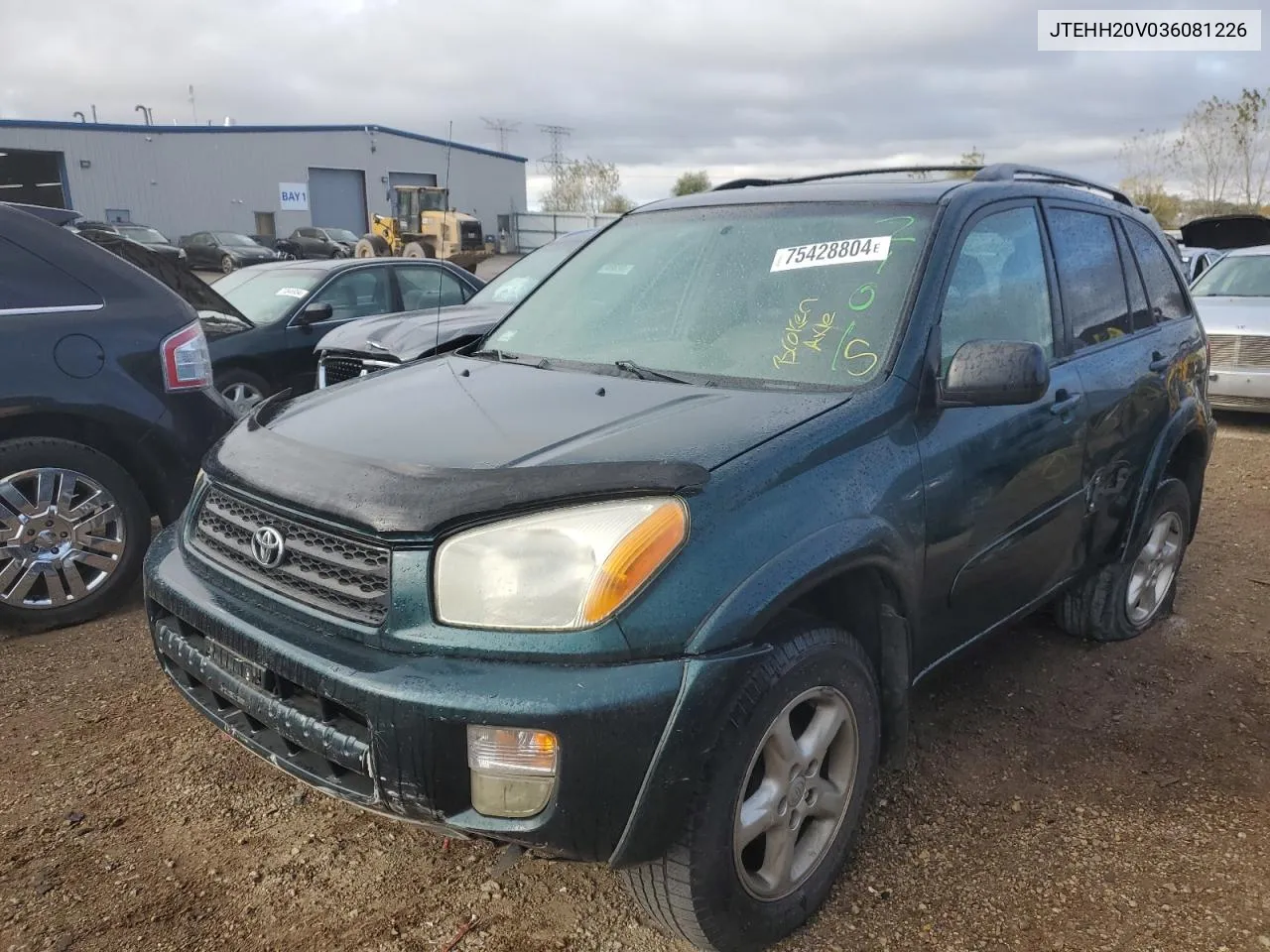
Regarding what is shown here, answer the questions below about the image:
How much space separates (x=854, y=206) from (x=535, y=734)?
1970 millimetres

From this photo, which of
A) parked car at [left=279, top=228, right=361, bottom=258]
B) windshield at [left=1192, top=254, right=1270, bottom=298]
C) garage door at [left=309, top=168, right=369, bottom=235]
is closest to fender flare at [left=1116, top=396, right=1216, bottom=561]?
windshield at [left=1192, top=254, right=1270, bottom=298]

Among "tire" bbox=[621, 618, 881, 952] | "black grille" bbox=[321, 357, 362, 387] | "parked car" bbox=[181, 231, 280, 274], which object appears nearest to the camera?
"tire" bbox=[621, 618, 881, 952]

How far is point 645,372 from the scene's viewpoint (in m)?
2.76

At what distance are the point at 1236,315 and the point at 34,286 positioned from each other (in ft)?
30.4

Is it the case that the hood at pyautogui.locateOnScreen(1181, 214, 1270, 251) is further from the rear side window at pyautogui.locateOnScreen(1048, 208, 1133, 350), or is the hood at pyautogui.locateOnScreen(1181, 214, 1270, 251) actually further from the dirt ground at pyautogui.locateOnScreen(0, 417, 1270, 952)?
the dirt ground at pyautogui.locateOnScreen(0, 417, 1270, 952)

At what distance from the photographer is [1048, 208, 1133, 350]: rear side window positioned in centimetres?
326

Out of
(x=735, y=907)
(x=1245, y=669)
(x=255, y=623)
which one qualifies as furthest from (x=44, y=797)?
(x=1245, y=669)

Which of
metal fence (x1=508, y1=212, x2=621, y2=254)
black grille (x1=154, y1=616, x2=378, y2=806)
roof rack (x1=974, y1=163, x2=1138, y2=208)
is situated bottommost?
black grille (x1=154, y1=616, x2=378, y2=806)

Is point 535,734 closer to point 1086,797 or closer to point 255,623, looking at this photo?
point 255,623

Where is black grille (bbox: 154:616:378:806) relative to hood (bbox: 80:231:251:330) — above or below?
below

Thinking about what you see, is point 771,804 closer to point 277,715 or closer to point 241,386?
point 277,715

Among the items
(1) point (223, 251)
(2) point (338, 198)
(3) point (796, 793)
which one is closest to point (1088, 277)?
(3) point (796, 793)

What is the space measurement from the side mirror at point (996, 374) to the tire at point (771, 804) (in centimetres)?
73

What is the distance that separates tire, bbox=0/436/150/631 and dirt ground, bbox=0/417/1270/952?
31 centimetres
